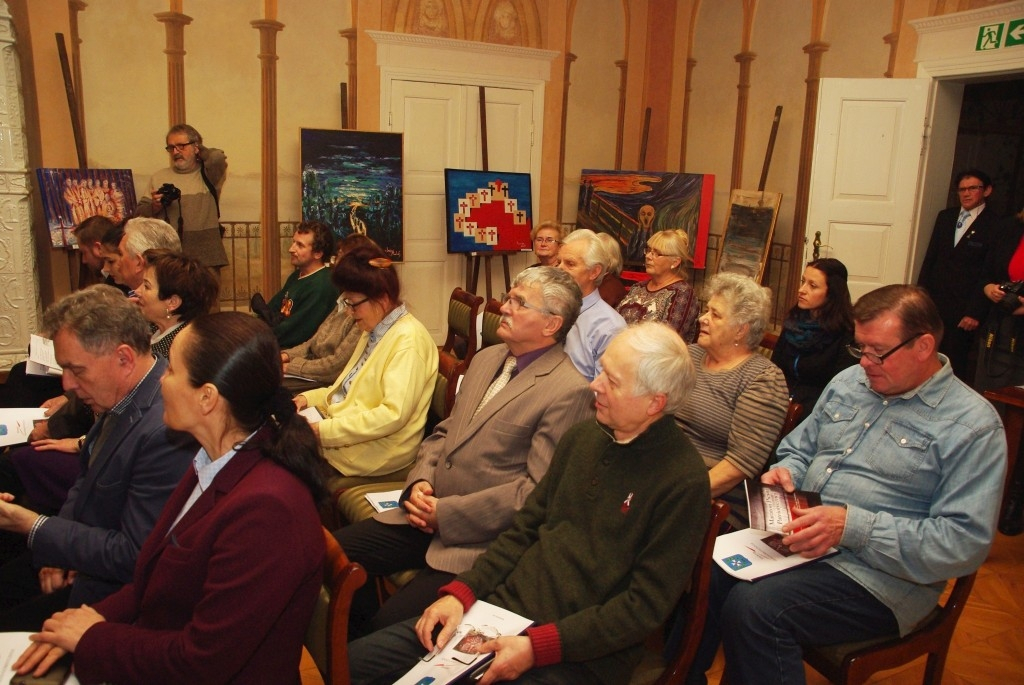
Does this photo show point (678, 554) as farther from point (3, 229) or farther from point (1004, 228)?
point (3, 229)

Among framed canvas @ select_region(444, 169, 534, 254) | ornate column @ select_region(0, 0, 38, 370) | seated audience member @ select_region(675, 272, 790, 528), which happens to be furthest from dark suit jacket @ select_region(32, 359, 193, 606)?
framed canvas @ select_region(444, 169, 534, 254)

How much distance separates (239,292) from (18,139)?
6.41 feet

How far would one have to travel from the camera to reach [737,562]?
2092 millimetres

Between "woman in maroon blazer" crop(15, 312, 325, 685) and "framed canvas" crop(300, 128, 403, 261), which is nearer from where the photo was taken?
"woman in maroon blazer" crop(15, 312, 325, 685)

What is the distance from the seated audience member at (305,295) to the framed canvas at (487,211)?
2.27m

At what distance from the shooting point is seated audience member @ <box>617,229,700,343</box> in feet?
14.0

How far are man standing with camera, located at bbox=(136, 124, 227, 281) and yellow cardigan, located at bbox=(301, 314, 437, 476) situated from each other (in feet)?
10.7

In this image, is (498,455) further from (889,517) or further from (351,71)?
(351,71)

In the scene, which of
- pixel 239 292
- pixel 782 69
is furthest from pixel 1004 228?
pixel 239 292

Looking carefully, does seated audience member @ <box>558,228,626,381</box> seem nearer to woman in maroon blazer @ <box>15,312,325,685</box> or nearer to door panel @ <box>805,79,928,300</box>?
woman in maroon blazer @ <box>15,312,325,685</box>

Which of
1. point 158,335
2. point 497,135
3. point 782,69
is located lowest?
point 158,335

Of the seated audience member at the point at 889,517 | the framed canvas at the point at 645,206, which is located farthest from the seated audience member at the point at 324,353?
the framed canvas at the point at 645,206

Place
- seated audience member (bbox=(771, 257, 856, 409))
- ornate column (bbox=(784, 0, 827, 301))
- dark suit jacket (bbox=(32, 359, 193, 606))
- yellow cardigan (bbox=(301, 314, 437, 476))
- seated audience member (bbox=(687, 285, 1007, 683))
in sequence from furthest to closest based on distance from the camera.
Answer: ornate column (bbox=(784, 0, 827, 301))
seated audience member (bbox=(771, 257, 856, 409))
yellow cardigan (bbox=(301, 314, 437, 476))
seated audience member (bbox=(687, 285, 1007, 683))
dark suit jacket (bbox=(32, 359, 193, 606))

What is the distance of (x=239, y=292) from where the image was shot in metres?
6.62
